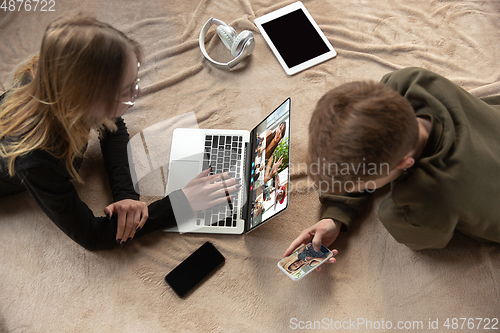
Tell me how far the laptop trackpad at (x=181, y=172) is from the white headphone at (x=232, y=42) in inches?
15.9

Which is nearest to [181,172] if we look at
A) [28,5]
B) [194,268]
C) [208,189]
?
[208,189]

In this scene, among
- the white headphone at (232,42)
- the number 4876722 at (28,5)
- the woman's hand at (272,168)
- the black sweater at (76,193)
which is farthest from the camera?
the number 4876722 at (28,5)

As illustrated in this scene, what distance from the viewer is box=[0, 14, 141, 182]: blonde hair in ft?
2.18

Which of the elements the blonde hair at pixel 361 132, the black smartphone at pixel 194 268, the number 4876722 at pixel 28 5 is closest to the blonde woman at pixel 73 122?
the black smartphone at pixel 194 268

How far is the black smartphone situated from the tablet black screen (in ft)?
2.32

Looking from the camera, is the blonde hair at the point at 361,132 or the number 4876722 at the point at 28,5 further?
the number 4876722 at the point at 28,5

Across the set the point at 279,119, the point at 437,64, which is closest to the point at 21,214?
the point at 279,119

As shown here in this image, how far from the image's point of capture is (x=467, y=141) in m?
0.67

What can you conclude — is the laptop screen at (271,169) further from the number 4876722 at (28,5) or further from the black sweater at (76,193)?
the number 4876722 at (28,5)

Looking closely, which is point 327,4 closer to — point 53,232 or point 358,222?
point 358,222

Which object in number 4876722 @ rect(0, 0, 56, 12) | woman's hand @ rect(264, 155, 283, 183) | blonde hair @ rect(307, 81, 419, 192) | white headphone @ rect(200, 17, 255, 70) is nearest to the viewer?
blonde hair @ rect(307, 81, 419, 192)

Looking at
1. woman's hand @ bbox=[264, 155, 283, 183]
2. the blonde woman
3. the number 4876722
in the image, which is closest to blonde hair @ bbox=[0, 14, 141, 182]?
the blonde woman

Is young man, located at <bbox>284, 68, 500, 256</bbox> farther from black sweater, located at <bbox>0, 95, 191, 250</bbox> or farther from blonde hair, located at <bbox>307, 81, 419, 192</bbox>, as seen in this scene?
black sweater, located at <bbox>0, 95, 191, 250</bbox>

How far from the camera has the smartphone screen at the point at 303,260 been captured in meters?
0.85
